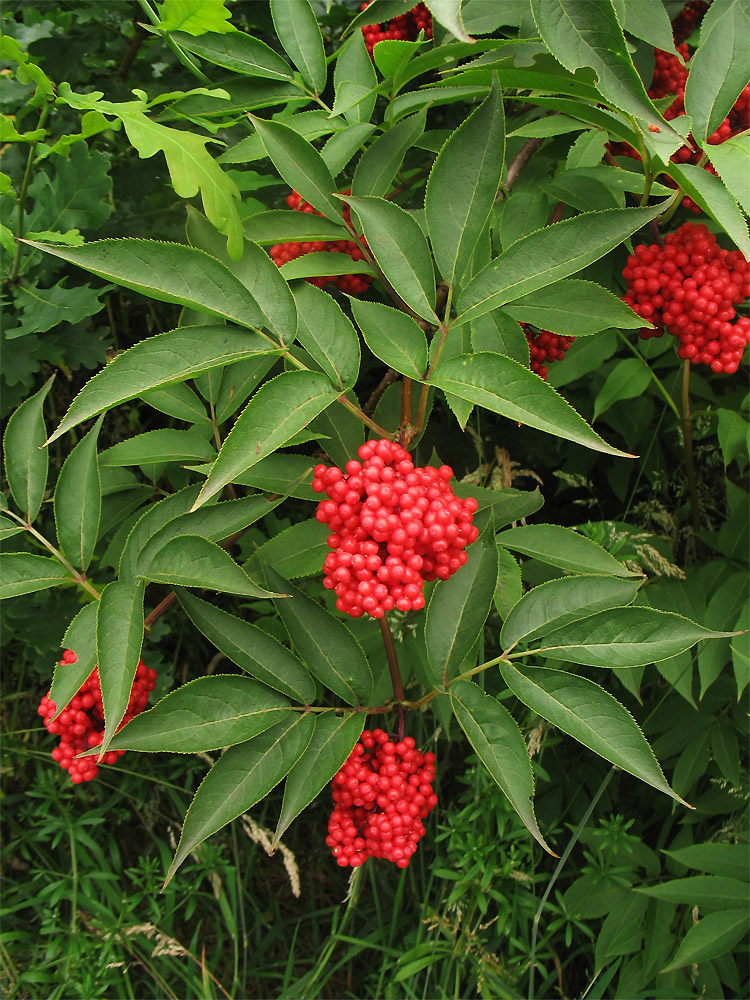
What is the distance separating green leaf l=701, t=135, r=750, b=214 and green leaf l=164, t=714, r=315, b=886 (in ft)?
2.78

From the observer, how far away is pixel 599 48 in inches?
33.2

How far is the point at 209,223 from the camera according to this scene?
3.41 feet

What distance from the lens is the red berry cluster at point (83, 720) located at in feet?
3.73

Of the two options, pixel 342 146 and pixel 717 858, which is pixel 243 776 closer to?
pixel 342 146

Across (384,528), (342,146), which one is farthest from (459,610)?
(342,146)

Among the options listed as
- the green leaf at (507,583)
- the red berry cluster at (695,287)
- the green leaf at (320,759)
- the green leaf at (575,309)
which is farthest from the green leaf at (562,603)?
the red berry cluster at (695,287)

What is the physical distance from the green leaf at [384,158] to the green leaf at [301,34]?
0.24 meters

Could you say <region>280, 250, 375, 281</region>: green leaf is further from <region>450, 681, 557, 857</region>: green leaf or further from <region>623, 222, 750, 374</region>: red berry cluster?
<region>450, 681, 557, 857</region>: green leaf

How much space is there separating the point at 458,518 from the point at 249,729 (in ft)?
1.32

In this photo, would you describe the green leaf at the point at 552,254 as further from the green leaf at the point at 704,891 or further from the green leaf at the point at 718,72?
the green leaf at the point at 704,891

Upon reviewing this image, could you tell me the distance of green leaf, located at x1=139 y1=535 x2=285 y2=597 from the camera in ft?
3.16

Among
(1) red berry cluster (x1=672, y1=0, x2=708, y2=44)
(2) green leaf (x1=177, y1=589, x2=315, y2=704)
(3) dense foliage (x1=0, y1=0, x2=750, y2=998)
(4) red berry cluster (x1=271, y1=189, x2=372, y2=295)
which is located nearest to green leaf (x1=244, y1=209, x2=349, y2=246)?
(3) dense foliage (x1=0, y1=0, x2=750, y2=998)

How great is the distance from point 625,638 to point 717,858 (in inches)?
30.8

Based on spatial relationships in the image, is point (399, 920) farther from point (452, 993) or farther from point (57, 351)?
point (57, 351)
